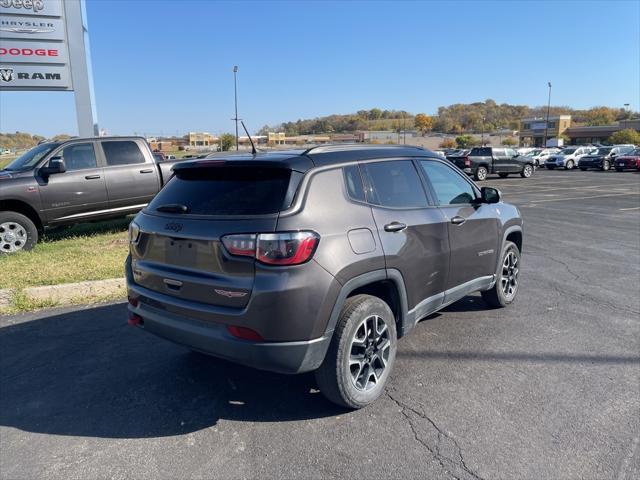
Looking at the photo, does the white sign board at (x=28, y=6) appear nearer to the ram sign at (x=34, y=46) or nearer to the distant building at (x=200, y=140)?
the ram sign at (x=34, y=46)

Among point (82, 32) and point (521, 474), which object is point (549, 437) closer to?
point (521, 474)

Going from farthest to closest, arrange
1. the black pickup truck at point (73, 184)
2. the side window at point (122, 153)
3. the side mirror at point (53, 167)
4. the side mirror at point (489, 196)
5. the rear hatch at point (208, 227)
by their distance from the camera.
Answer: the side window at point (122, 153), the side mirror at point (53, 167), the black pickup truck at point (73, 184), the side mirror at point (489, 196), the rear hatch at point (208, 227)

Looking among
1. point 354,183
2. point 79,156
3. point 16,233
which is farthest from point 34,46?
point 354,183

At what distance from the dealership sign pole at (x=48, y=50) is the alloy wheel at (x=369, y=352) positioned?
12406 mm

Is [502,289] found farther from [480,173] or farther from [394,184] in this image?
[480,173]

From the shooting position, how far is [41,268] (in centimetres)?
652

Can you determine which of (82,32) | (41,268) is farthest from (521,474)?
(82,32)

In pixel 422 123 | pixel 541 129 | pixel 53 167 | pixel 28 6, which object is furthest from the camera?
pixel 422 123

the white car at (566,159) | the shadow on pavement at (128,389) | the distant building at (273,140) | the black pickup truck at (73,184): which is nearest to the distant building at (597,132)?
the white car at (566,159)

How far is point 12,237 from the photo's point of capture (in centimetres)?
794

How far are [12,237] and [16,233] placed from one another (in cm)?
9

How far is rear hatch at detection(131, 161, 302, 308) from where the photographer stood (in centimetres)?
297

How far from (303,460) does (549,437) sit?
1578 mm

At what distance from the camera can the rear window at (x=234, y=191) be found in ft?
10.1
